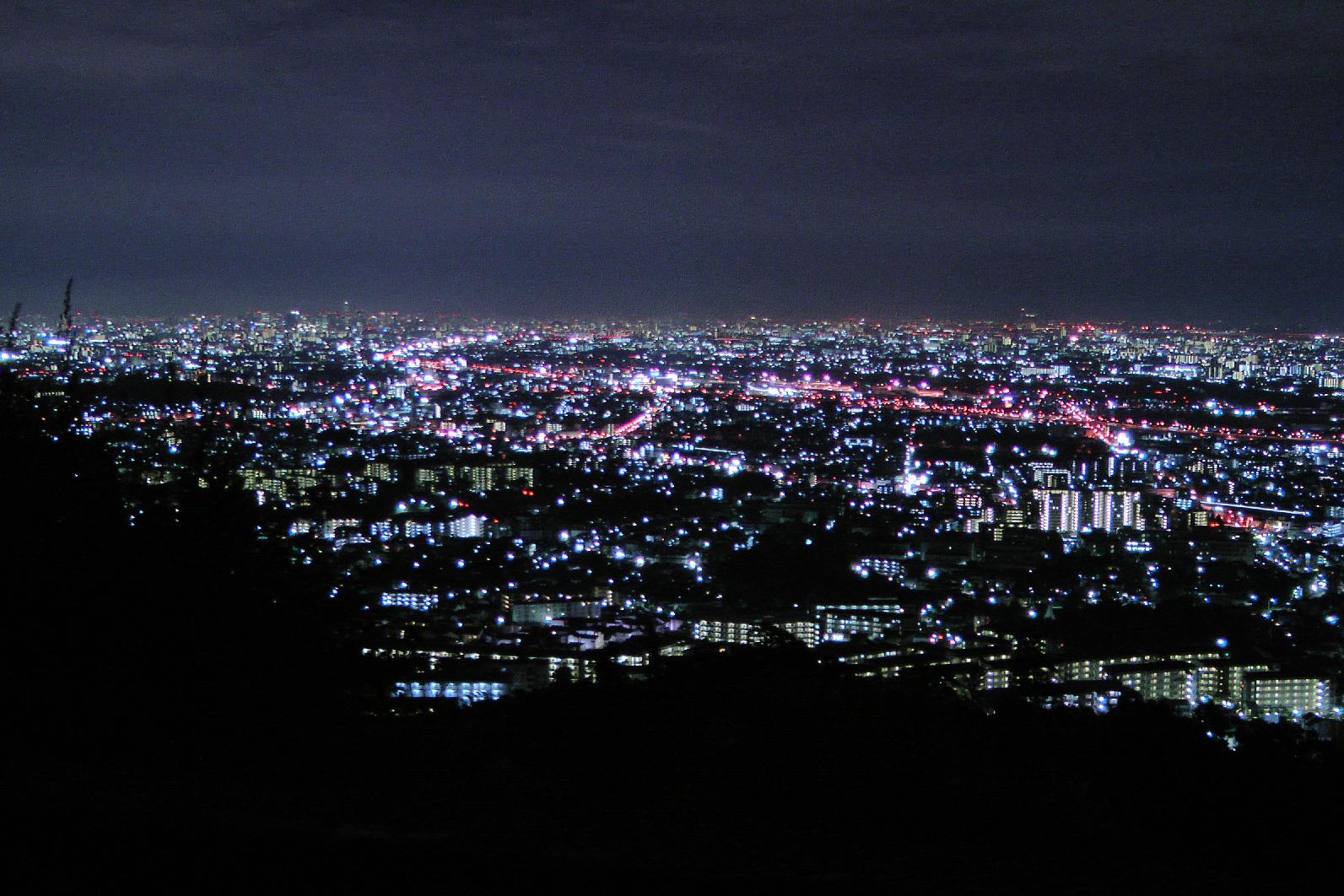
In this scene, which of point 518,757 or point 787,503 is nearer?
point 518,757

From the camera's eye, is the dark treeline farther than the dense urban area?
No

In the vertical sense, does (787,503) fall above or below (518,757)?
above

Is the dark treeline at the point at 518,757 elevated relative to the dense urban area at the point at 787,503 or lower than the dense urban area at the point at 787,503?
lower

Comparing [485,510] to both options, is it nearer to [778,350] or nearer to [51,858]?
[51,858]

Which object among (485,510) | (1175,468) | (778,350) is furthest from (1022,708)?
(778,350)
